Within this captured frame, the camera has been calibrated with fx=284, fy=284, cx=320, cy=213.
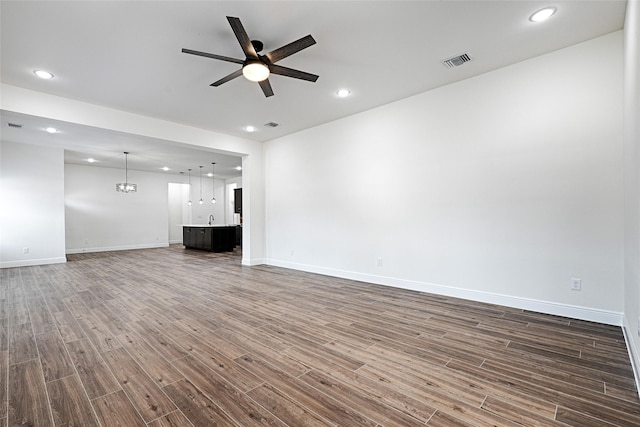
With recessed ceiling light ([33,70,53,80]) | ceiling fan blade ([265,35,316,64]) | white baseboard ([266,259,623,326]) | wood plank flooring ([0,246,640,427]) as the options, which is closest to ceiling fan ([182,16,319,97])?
ceiling fan blade ([265,35,316,64])

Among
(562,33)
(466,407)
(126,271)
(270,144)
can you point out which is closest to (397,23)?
(562,33)

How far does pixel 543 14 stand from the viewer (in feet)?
8.32

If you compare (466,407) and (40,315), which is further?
(40,315)

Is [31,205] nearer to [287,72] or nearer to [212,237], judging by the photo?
[212,237]

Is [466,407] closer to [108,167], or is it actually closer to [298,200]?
[298,200]

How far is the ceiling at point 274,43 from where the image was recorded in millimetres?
2445

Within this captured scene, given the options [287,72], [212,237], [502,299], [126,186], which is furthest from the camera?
[212,237]

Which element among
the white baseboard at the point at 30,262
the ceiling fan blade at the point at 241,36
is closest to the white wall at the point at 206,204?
the white baseboard at the point at 30,262

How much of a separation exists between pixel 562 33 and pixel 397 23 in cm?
170

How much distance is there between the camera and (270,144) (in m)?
6.69

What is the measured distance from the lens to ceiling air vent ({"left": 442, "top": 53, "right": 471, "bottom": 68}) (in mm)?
3199

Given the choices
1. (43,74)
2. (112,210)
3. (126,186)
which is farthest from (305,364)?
(112,210)

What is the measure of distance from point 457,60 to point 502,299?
2894mm

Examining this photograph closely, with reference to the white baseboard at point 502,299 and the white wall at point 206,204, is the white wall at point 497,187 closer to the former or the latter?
the white baseboard at point 502,299
